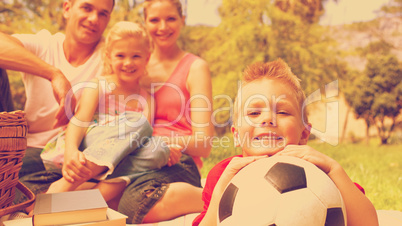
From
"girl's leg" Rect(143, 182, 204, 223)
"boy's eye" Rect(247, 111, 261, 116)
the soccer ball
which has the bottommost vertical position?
"girl's leg" Rect(143, 182, 204, 223)

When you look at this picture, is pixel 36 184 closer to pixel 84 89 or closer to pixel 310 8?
pixel 84 89

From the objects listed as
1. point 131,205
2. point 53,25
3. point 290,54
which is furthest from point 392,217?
point 53,25

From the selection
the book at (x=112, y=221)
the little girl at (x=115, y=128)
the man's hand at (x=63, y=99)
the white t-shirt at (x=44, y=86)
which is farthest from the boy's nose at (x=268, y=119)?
the white t-shirt at (x=44, y=86)

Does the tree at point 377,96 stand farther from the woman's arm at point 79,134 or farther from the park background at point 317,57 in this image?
the woman's arm at point 79,134

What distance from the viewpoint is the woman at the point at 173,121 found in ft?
6.35

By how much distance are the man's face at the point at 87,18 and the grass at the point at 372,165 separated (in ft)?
4.40

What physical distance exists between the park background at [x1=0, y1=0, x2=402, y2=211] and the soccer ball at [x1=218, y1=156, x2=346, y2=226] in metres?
3.58

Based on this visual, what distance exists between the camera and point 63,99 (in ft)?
6.26

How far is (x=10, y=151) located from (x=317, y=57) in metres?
5.70

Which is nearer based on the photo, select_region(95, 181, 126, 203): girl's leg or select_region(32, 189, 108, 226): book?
select_region(32, 189, 108, 226): book

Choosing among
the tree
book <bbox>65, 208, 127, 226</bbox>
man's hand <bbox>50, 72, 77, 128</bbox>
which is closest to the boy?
book <bbox>65, 208, 127, 226</bbox>

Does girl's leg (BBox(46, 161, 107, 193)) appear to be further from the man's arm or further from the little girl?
the man's arm

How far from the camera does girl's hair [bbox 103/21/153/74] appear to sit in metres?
2.15

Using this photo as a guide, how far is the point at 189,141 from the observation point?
7.22 feet
